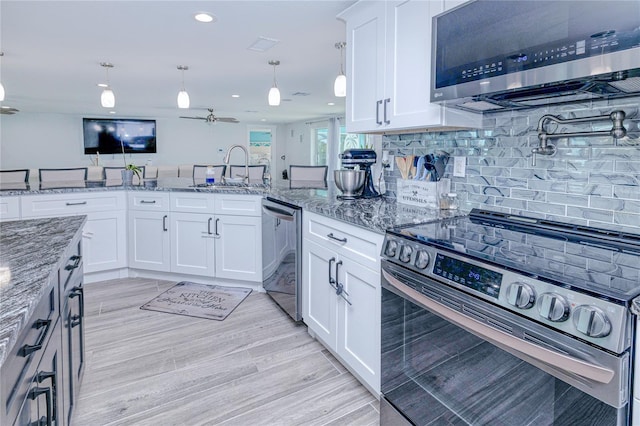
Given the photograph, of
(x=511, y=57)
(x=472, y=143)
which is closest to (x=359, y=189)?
(x=472, y=143)

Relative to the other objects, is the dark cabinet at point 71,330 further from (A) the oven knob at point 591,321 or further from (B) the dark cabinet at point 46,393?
(A) the oven knob at point 591,321

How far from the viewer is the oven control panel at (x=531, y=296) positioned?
83cm

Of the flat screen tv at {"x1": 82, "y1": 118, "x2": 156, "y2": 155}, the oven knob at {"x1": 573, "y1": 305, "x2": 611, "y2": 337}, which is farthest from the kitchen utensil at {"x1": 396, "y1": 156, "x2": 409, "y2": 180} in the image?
the flat screen tv at {"x1": 82, "y1": 118, "x2": 156, "y2": 155}

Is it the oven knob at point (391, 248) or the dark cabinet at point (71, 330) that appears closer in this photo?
the dark cabinet at point (71, 330)

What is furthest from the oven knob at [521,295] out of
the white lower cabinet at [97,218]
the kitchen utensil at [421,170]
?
the white lower cabinet at [97,218]

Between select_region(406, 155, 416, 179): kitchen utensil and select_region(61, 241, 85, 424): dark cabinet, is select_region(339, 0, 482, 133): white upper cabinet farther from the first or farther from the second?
select_region(61, 241, 85, 424): dark cabinet

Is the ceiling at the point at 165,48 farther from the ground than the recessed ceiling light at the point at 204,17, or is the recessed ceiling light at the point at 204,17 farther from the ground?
the ceiling at the point at 165,48

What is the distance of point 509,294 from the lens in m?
1.02

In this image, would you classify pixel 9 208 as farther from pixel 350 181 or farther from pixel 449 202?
pixel 449 202

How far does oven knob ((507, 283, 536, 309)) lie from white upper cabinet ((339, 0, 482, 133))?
1.00 meters

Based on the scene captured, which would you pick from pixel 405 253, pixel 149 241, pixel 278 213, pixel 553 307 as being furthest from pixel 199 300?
pixel 553 307

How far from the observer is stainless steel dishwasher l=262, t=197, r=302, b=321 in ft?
8.14

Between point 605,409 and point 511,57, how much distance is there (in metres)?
1.12

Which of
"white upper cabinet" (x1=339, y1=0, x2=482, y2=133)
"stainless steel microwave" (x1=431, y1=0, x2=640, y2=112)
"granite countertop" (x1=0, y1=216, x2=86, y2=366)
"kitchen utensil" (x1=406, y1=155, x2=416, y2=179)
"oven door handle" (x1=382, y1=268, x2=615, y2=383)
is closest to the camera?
"granite countertop" (x1=0, y1=216, x2=86, y2=366)
